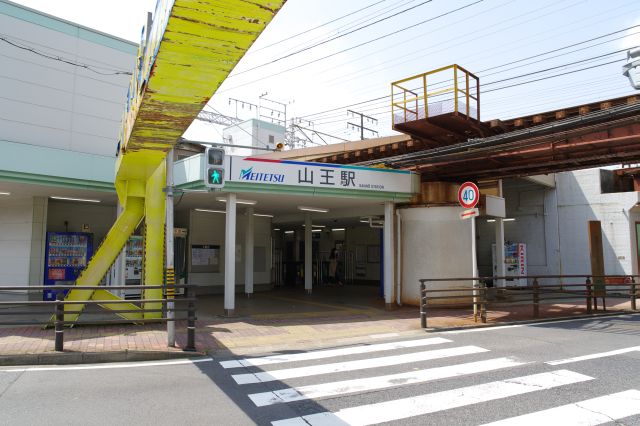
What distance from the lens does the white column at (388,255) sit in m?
Answer: 14.4

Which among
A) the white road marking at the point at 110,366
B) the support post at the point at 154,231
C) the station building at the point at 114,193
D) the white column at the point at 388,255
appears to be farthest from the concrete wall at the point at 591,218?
the white road marking at the point at 110,366

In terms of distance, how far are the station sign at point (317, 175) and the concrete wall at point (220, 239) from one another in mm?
5697

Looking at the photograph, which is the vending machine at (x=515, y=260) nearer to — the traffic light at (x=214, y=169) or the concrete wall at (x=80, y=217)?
the traffic light at (x=214, y=169)

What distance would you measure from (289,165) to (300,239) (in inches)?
501

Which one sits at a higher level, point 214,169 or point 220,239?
point 214,169

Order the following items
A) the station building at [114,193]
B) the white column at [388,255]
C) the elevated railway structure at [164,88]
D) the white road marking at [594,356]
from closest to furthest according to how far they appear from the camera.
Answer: the elevated railway structure at [164,88] → the white road marking at [594,356] → the station building at [114,193] → the white column at [388,255]

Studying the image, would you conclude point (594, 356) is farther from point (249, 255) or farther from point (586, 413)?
point (249, 255)

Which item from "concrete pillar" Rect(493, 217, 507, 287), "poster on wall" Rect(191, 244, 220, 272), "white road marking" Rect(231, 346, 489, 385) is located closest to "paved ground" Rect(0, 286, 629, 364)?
"poster on wall" Rect(191, 244, 220, 272)

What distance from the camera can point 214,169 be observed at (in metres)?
8.15

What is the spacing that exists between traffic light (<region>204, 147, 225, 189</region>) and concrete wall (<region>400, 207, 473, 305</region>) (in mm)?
8664

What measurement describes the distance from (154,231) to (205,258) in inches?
300

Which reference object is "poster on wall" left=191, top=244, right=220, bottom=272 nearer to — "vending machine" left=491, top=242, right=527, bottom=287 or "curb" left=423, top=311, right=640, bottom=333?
"curb" left=423, top=311, right=640, bottom=333

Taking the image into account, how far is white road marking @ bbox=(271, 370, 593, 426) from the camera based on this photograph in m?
5.00

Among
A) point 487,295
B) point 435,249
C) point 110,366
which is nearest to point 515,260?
point 487,295
